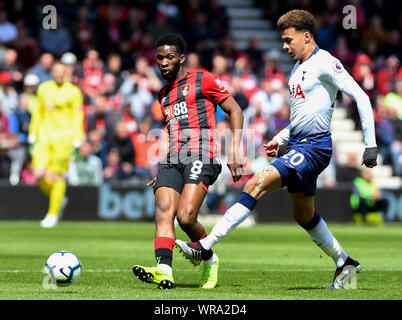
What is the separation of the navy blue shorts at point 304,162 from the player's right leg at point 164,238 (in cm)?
100

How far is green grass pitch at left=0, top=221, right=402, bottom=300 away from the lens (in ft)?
25.5

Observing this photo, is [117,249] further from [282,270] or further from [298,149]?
[298,149]

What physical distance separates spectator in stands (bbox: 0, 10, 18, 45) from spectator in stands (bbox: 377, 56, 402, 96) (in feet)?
32.8

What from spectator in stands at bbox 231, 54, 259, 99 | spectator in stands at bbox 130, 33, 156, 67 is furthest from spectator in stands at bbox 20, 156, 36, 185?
spectator in stands at bbox 231, 54, 259, 99

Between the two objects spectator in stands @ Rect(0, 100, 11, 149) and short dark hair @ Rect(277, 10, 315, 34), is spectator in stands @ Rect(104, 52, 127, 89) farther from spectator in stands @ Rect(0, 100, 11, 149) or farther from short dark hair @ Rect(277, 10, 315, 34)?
short dark hair @ Rect(277, 10, 315, 34)

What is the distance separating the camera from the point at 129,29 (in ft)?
79.7

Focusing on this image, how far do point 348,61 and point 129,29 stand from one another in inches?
249

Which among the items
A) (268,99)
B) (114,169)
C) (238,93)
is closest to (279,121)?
(238,93)

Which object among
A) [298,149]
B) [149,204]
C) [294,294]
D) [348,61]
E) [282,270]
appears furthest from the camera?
[348,61]

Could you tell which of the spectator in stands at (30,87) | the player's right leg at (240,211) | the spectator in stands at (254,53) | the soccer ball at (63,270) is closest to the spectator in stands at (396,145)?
the spectator in stands at (254,53)

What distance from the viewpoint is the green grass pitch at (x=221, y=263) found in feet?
25.5

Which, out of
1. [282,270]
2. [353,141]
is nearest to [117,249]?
[282,270]

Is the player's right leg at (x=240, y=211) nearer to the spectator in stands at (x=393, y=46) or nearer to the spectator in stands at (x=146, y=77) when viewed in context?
the spectator in stands at (x=146, y=77)

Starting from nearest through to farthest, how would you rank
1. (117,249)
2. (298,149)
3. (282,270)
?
(298,149), (282,270), (117,249)
